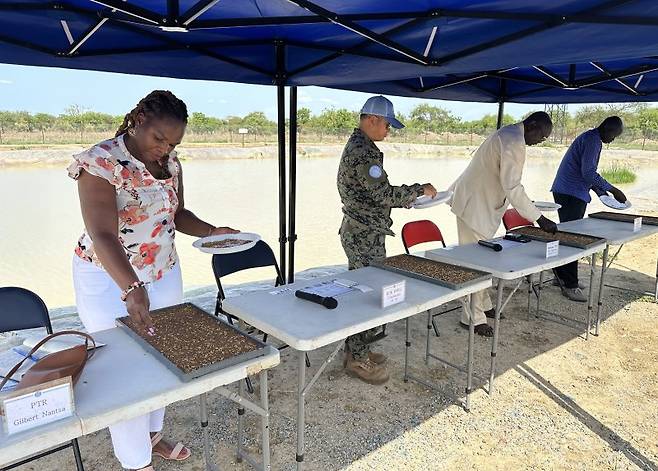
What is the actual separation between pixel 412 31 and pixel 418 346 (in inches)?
82.3

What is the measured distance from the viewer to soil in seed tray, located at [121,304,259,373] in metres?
1.31

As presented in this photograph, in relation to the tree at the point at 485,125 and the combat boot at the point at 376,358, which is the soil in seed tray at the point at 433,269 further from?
the tree at the point at 485,125

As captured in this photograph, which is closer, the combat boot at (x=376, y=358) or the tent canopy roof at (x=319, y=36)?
the tent canopy roof at (x=319, y=36)

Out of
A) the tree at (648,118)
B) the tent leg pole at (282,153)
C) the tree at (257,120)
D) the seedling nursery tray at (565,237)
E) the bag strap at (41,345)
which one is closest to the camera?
the bag strap at (41,345)

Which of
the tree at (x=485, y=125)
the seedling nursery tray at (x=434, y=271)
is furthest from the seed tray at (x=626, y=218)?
the tree at (x=485, y=125)

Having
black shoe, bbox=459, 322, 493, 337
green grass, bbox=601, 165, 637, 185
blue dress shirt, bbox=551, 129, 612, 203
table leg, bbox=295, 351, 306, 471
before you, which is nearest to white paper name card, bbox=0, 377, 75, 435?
table leg, bbox=295, 351, 306, 471

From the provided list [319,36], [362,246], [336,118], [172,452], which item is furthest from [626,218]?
[336,118]

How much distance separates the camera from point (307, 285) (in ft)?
6.93

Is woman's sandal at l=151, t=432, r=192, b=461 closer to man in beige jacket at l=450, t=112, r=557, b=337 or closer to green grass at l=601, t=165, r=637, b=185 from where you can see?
man in beige jacket at l=450, t=112, r=557, b=337

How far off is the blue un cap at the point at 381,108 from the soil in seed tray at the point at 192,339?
1442 millimetres

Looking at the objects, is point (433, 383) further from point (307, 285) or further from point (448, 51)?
point (448, 51)

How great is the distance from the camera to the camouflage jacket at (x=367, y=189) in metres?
2.49

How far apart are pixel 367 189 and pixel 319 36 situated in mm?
1036

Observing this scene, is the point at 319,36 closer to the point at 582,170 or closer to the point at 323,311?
the point at 323,311
